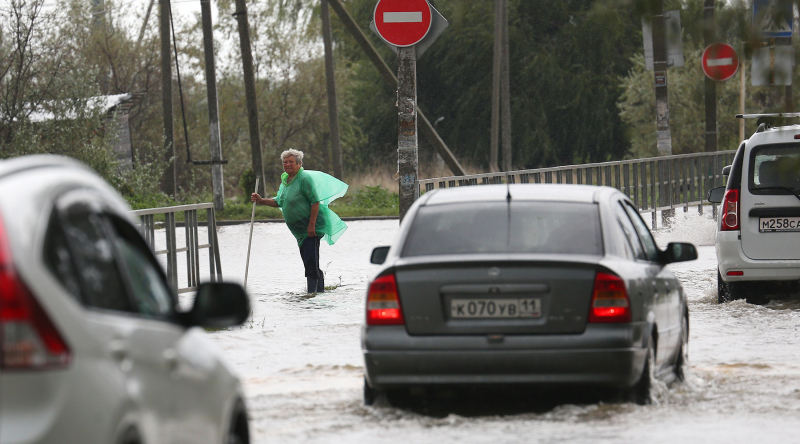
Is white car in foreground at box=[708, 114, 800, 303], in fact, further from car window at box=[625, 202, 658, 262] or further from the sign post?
car window at box=[625, 202, 658, 262]

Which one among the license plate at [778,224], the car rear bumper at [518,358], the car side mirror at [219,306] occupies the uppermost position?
the car side mirror at [219,306]

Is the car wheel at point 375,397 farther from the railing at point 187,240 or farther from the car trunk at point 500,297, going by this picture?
the railing at point 187,240

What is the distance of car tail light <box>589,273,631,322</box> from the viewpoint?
6.61 metres

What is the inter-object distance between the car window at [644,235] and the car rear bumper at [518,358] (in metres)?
1.35

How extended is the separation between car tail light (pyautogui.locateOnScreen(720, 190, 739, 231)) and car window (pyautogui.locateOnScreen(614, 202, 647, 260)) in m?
4.65

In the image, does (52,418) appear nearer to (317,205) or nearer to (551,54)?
(317,205)

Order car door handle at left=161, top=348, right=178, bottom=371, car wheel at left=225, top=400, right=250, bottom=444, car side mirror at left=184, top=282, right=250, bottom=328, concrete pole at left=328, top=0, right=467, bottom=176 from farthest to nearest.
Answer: concrete pole at left=328, top=0, right=467, bottom=176 → car wheel at left=225, top=400, right=250, bottom=444 → car side mirror at left=184, top=282, right=250, bottom=328 → car door handle at left=161, top=348, right=178, bottom=371

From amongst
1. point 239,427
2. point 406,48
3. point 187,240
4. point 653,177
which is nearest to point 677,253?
point 239,427

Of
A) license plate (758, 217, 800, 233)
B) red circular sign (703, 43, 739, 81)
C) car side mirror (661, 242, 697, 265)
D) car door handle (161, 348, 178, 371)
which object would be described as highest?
red circular sign (703, 43, 739, 81)

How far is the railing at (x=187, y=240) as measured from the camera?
1243cm

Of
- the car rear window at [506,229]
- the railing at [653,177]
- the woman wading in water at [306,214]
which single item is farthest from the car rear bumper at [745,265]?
the railing at [653,177]

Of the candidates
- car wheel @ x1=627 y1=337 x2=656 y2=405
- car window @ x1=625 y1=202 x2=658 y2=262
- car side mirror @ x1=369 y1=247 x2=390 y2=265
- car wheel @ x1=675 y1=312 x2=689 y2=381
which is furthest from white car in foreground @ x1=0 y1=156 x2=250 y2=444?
car wheel @ x1=675 y1=312 x2=689 y2=381

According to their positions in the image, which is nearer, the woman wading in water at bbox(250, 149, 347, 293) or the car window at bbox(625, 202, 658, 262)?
the car window at bbox(625, 202, 658, 262)

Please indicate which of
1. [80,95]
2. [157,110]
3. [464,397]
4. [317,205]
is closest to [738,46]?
[464,397]
